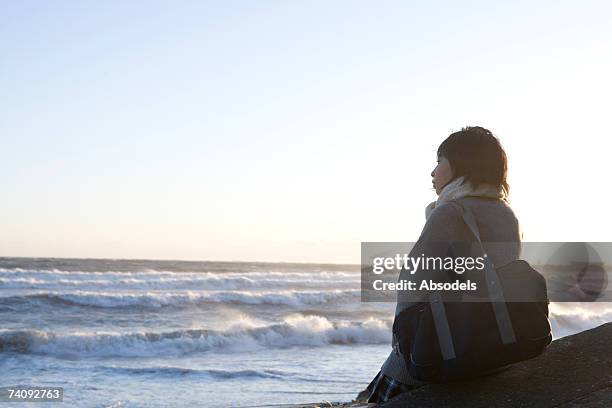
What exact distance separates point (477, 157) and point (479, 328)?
28.1 inches

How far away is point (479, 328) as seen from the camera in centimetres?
276

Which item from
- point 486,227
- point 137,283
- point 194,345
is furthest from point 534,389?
point 137,283

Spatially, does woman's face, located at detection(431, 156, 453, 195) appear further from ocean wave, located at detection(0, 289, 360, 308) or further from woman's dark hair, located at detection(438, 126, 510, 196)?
ocean wave, located at detection(0, 289, 360, 308)

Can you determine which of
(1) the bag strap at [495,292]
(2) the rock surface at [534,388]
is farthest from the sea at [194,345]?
(1) the bag strap at [495,292]

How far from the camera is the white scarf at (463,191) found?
291 cm

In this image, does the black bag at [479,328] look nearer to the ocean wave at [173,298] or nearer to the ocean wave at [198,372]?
the ocean wave at [198,372]

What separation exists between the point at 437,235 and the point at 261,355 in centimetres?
978

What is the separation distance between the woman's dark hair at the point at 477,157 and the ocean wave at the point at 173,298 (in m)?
17.7

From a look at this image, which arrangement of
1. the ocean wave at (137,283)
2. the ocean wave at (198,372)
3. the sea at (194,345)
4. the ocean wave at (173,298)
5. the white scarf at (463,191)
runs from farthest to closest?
the ocean wave at (137,283), the ocean wave at (173,298), the ocean wave at (198,372), the sea at (194,345), the white scarf at (463,191)

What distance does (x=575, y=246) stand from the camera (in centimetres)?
4319

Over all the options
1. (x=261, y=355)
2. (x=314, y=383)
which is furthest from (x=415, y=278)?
(x=261, y=355)

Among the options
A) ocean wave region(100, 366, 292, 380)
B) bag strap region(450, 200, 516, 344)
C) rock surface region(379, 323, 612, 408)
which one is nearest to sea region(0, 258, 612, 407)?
ocean wave region(100, 366, 292, 380)

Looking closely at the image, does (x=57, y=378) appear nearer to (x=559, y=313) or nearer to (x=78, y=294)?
(x=78, y=294)

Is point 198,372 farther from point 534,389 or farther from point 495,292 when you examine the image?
point 495,292
